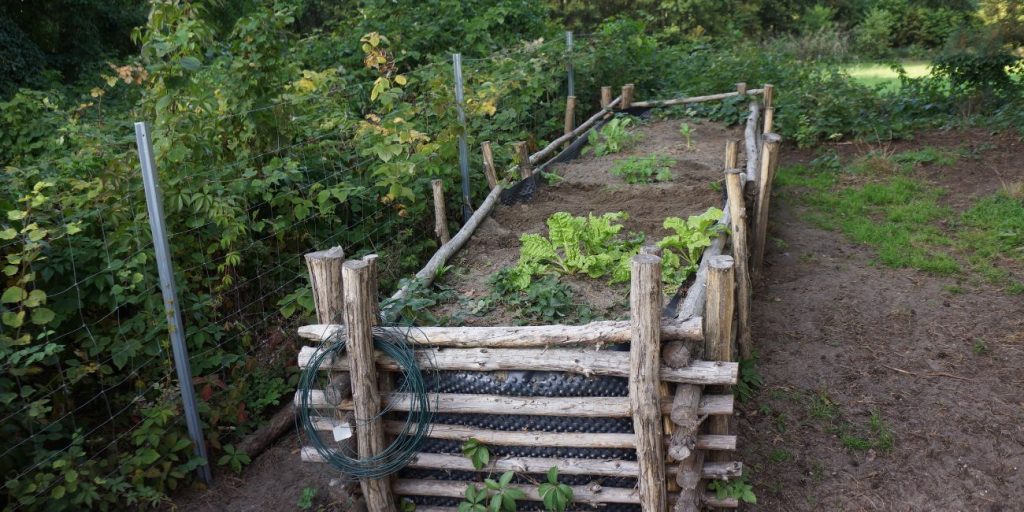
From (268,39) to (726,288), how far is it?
134 inches

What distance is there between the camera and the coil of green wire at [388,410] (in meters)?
3.88

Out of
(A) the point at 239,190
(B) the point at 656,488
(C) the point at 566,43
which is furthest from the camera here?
(C) the point at 566,43

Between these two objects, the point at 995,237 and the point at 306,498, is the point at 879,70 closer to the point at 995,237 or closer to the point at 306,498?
the point at 995,237

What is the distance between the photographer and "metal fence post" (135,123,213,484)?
414 centimetres

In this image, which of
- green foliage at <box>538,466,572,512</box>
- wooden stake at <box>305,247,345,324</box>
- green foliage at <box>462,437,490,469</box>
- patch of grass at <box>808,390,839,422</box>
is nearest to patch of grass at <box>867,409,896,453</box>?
patch of grass at <box>808,390,839,422</box>

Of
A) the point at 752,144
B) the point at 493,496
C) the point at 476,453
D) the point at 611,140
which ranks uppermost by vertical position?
the point at 611,140

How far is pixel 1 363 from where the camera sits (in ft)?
12.8

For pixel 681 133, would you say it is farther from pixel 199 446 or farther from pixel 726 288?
pixel 199 446

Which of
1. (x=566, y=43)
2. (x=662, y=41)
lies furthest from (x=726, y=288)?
(x=662, y=41)

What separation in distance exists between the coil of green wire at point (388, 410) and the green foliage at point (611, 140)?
5.31 meters

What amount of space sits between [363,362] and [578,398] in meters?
1.06

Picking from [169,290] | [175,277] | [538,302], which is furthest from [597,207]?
[169,290]

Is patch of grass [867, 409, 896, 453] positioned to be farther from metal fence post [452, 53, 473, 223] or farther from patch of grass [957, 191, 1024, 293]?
metal fence post [452, 53, 473, 223]

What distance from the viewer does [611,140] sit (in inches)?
351
